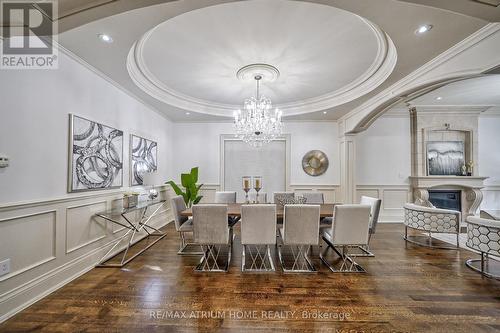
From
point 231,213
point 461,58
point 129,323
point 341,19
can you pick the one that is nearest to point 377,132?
point 461,58

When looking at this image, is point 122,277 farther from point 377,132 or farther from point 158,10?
point 377,132

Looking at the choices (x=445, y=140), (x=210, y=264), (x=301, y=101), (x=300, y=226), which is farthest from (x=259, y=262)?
(x=445, y=140)

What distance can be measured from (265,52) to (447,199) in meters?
5.88

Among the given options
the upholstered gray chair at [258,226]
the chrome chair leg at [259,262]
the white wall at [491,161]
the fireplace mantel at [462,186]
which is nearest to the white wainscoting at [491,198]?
the white wall at [491,161]

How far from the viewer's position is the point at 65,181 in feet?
8.18

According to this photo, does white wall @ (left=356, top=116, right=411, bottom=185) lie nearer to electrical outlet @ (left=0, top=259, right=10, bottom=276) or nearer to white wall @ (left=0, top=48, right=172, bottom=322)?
white wall @ (left=0, top=48, right=172, bottom=322)

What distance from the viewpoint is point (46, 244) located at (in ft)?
7.35

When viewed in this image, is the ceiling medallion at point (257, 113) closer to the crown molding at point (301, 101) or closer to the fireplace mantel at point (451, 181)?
the crown molding at point (301, 101)

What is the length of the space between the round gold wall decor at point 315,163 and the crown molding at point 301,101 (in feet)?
4.24

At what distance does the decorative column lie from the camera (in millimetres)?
5156

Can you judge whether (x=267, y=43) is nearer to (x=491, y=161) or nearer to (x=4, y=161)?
(x=4, y=161)

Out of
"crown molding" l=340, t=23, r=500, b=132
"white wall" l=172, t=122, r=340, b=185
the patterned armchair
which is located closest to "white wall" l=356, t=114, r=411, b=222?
"crown molding" l=340, t=23, r=500, b=132

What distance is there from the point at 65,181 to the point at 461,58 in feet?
16.2

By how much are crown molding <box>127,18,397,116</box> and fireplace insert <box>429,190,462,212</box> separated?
11.8ft
